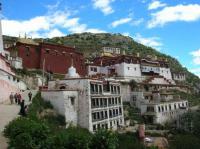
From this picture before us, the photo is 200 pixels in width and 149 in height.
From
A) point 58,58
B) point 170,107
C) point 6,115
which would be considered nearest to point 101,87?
point 6,115

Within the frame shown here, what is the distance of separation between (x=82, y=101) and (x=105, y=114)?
5478 millimetres

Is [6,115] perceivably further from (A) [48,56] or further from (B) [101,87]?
(A) [48,56]

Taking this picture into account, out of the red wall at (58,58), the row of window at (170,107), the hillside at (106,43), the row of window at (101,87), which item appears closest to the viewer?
the row of window at (101,87)

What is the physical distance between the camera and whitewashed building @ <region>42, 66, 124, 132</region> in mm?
39406

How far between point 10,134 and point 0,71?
1534cm

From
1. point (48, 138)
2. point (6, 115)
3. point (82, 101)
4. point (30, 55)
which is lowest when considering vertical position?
point (48, 138)

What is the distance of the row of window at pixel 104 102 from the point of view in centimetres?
4272

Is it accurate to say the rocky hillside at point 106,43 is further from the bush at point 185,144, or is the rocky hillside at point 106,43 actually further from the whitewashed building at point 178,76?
the bush at point 185,144

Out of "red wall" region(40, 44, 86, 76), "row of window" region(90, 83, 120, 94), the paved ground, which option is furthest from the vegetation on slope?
"red wall" region(40, 44, 86, 76)

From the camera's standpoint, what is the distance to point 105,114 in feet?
150

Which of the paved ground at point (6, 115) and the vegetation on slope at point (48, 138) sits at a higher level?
the paved ground at point (6, 115)

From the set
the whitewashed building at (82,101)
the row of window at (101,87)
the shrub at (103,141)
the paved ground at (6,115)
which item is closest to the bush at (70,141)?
the shrub at (103,141)

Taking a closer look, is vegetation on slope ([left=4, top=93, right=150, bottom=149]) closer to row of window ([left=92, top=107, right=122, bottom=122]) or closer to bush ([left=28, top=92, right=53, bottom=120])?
bush ([left=28, top=92, right=53, bottom=120])

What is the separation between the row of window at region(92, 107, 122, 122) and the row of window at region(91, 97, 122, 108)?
84cm
